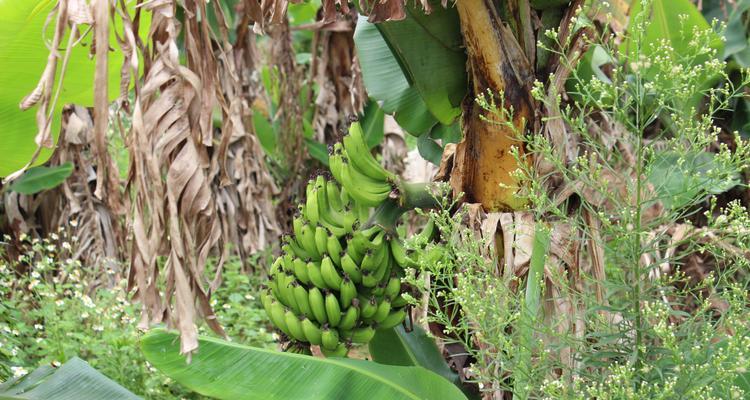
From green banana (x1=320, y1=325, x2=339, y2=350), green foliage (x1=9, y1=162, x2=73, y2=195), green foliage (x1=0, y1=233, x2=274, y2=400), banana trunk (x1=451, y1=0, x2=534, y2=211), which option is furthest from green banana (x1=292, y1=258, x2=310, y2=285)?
green foliage (x1=9, y1=162, x2=73, y2=195)

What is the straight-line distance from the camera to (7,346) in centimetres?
255

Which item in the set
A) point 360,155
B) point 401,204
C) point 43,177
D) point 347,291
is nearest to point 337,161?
point 360,155

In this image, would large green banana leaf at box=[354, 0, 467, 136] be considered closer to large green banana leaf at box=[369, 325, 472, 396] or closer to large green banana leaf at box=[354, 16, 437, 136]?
large green banana leaf at box=[354, 16, 437, 136]

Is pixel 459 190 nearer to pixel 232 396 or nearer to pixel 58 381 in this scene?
pixel 232 396

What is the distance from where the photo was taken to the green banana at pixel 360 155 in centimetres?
206

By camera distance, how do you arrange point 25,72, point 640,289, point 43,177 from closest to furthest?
point 640,289, point 25,72, point 43,177

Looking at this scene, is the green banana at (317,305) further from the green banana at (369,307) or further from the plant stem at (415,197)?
the plant stem at (415,197)

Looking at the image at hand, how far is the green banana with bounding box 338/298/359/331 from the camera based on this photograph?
2.04 meters

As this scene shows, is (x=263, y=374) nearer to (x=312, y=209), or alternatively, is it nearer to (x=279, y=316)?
(x=279, y=316)

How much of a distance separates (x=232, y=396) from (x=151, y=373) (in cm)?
101

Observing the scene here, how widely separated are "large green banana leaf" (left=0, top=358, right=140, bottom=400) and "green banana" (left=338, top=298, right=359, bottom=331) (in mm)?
512

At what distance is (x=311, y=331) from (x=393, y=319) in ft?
0.71

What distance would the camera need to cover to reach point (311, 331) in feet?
6.74

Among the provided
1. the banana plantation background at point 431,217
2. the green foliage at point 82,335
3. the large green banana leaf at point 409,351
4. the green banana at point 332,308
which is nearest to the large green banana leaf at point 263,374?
the banana plantation background at point 431,217
